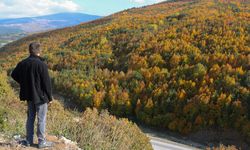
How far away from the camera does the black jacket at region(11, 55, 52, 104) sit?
304 inches

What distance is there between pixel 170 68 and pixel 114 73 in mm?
4539

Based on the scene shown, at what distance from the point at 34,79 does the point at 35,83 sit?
0.09 m

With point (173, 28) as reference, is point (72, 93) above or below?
below

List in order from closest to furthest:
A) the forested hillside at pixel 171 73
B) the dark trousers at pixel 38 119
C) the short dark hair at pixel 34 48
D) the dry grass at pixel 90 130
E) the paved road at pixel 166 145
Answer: the short dark hair at pixel 34 48 < the dark trousers at pixel 38 119 < the dry grass at pixel 90 130 < the paved road at pixel 166 145 < the forested hillside at pixel 171 73

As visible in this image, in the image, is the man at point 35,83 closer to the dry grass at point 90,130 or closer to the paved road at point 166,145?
the dry grass at point 90,130

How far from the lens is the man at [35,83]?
772 centimetres

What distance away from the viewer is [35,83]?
7.78 m

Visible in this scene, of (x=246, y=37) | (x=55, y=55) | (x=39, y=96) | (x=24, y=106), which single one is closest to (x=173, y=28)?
(x=246, y=37)

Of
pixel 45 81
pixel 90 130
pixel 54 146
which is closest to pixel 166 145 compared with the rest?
pixel 90 130

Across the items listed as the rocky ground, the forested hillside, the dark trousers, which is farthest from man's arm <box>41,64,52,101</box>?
the forested hillside

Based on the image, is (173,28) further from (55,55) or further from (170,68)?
(55,55)

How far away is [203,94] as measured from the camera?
2283 cm

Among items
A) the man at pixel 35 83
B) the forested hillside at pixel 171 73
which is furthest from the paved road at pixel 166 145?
the man at pixel 35 83

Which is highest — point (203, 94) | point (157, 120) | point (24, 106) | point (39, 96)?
→ point (39, 96)
